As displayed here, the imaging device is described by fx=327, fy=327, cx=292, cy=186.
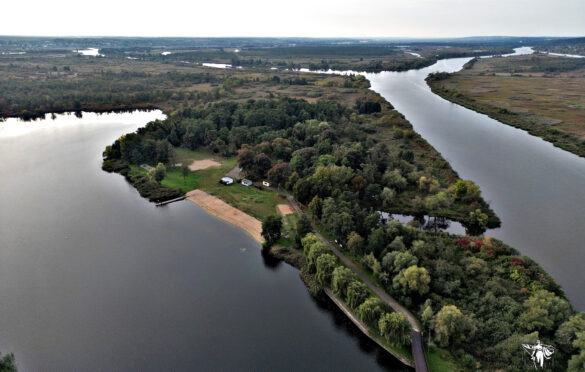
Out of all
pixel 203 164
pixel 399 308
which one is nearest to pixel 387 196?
pixel 399 308

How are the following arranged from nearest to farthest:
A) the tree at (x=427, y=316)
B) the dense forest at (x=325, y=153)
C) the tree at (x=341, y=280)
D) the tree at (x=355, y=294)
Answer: the tree at (x=427, y=316), the tree at (x=355, y=294), the tree at (x=341, y=280), the dense forest at (x=325, y=153)

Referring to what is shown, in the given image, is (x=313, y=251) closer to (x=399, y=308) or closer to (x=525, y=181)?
(x=399, y=308)

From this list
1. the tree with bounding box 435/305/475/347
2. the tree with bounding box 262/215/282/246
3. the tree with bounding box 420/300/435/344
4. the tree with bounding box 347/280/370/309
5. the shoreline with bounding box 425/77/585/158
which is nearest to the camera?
the tree with bounding box 435/305/475/347

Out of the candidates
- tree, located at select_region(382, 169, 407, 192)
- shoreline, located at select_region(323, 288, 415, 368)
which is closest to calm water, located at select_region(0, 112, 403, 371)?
shoreline, located at select_region(323, 288, 415, 368)

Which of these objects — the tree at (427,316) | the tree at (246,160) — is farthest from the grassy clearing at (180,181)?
the tree at (427,316)

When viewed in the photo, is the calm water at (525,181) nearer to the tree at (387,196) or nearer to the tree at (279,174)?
the tree at (387,196)

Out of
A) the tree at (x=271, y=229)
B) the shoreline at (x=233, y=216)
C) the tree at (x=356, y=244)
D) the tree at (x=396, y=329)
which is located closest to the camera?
the tree at (x=396, y=329)

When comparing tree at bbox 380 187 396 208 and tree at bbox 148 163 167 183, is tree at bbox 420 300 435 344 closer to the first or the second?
tree at bbox 380 187 396 208
